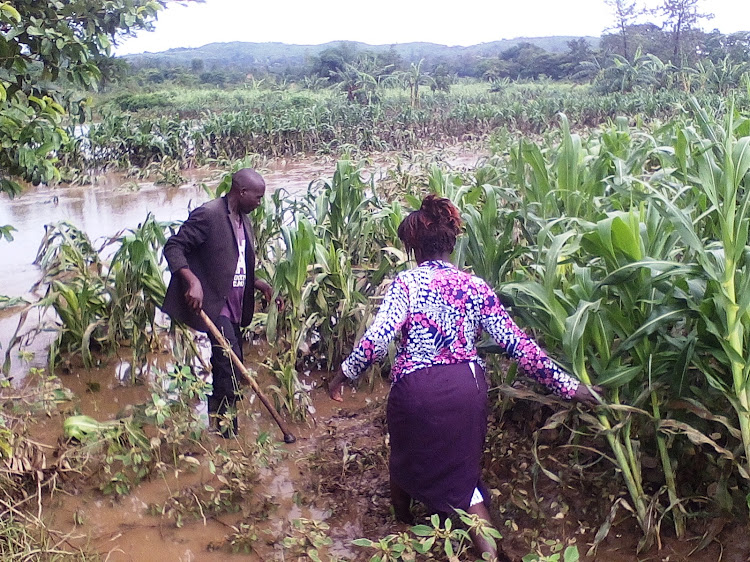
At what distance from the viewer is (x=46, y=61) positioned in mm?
3041

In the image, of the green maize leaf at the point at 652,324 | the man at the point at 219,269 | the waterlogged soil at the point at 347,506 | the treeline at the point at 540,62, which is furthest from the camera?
the treeline at the point at 540,62

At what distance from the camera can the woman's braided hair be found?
221cm

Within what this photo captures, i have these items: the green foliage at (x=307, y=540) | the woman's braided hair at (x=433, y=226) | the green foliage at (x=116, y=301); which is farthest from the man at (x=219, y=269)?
the woman's braided hair at (x=433, y=226)

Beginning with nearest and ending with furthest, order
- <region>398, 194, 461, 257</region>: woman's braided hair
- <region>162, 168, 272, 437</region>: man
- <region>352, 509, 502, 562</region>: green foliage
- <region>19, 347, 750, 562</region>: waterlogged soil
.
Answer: <region>352, 509, 502, 562</region>: green foliage → <region>398, 194, 461, 257</region>: woman's braided hair → <region>19, 347, 750, 562</region>: waterlogged soil → <region>162, 168, 272, 437</region>: man

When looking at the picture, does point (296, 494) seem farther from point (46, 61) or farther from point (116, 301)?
point (46, 61)

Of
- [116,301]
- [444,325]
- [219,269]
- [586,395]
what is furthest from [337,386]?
[116,301]

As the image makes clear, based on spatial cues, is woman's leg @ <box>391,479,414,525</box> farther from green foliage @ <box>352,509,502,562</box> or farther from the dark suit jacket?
the dark suit jacket

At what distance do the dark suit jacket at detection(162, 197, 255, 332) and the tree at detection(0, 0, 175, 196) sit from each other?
0.68m

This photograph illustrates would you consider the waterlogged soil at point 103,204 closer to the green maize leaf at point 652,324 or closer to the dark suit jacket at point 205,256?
the dark suit jacket at point 205,256

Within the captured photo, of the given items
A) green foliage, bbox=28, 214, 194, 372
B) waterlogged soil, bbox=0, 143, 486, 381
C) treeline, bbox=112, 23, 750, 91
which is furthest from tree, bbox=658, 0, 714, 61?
green foliage, bbox=28, 214, 194, 372

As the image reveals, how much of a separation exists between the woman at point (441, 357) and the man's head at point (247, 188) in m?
1.17

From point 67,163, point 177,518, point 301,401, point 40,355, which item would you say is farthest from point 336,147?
point 177,518

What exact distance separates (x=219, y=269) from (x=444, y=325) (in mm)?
1461

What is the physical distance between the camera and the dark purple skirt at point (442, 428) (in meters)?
→ 2.25
